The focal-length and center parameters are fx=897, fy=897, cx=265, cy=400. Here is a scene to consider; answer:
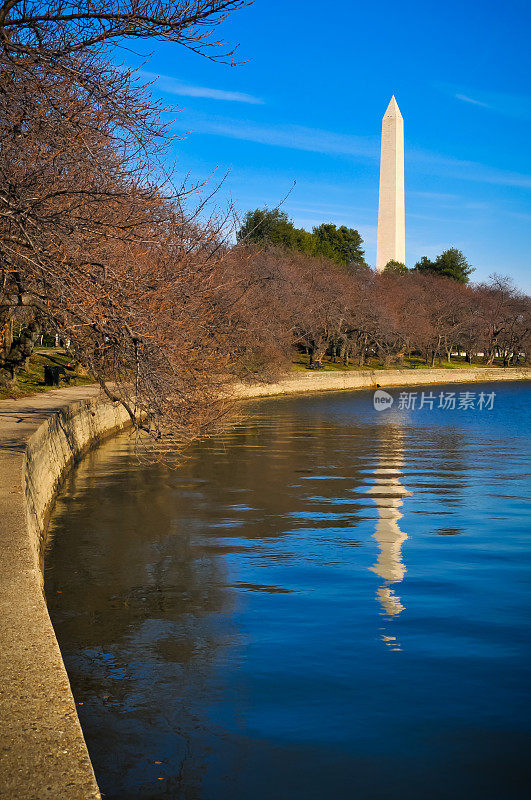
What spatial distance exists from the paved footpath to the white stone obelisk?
269ft

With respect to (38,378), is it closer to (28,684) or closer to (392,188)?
(28,684)

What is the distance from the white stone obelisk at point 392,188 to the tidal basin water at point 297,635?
69268 mm

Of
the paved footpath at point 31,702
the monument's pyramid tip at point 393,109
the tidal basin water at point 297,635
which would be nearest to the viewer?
the paved footpath at point 31,702

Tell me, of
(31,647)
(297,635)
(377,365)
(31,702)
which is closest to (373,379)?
(377,365)

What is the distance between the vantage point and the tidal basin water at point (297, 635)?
7406 millimetres

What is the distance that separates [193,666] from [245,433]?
25460mm

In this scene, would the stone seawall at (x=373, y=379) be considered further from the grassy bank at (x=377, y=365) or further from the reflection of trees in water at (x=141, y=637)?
the reflection of trees in water at (x=141, y=637)

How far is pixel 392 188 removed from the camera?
88062 mm

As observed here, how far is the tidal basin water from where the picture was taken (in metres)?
7.41

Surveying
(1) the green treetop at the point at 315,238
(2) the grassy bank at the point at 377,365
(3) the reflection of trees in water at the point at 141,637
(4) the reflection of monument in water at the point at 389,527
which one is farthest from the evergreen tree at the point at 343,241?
(3) the reflection of trees in water at the point at 141,637

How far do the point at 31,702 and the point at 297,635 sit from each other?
5.13 metres
